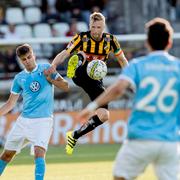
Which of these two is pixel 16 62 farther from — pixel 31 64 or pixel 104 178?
pixel 31 64

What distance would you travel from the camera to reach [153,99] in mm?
6789

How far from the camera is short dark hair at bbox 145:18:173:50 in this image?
684 cm

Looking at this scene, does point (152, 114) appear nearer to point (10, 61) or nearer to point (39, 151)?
point (39, 151)

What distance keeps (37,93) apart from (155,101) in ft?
12.6

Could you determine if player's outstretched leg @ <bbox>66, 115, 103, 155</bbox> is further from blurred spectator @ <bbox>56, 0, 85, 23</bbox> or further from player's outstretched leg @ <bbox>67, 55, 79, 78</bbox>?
blurred spectator @ <bbox>56, 0, 85, 23</bbox>

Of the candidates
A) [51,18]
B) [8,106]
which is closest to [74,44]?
[8,106]

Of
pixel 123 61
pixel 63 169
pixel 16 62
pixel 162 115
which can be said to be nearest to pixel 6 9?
pixel 16 62

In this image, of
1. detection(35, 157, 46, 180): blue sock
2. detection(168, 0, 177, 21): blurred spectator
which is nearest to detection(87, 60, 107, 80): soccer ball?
detection(35, 157, 46, 180): blue sock

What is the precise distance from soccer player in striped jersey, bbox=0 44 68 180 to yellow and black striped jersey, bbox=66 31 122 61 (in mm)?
1570

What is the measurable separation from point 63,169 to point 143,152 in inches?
290

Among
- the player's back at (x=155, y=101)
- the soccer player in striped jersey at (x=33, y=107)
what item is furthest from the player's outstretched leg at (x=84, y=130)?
the player's back at (x=155, y=101)

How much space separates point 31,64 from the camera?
1040 centimetres

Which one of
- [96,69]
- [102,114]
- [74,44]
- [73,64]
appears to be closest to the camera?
[96,69]

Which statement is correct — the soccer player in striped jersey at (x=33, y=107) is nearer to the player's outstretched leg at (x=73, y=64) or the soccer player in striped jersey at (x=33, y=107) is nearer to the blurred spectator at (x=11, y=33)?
the player's outstretched leg at (x=73, y=64)
